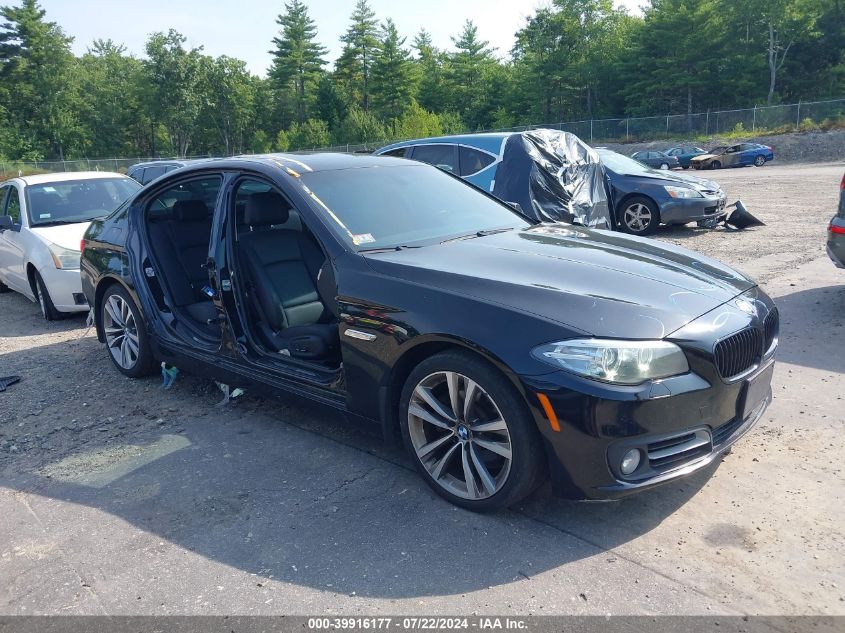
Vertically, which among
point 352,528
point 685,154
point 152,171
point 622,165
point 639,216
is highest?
point 152,171

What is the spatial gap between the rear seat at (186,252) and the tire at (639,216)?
314 inches

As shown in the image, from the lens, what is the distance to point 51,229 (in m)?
7.69

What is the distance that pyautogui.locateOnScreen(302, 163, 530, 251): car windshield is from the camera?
12.6ft

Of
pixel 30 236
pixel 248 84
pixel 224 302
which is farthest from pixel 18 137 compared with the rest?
pixel 224 302

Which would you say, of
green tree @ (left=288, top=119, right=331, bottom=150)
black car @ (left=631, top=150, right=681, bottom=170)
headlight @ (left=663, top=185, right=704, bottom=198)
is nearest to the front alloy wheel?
headlight @ (left=663, top=185, right=704, bottom=198)

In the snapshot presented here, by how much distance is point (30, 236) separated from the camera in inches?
300

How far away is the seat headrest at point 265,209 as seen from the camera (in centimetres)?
428

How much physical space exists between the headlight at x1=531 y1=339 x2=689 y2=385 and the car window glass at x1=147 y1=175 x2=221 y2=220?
128 inches

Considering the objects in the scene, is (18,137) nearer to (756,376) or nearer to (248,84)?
(248,84)

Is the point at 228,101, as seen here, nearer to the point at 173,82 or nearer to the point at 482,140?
the point at 173,82

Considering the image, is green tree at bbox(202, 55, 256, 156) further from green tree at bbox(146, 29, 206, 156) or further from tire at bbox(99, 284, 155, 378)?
tire at bbox(99, 284, 155, 378)

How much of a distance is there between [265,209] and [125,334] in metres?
1.97

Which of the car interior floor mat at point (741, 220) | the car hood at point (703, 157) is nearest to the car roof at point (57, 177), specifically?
the car interior floor mat at point (741, 220)

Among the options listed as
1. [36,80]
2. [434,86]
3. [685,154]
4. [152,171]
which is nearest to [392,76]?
[434,86]
